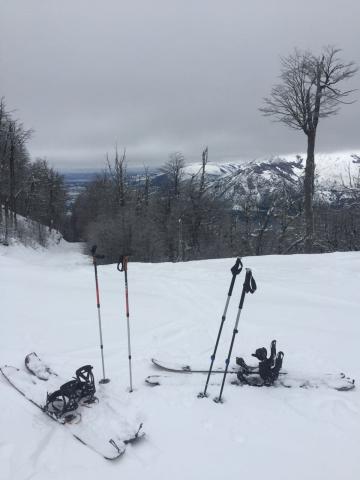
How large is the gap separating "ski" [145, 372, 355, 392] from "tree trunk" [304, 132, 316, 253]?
44.1ft

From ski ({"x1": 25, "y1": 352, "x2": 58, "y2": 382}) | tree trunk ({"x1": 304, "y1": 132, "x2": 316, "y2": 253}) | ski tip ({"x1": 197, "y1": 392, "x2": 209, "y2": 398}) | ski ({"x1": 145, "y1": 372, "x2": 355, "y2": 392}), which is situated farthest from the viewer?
tree trunk ({"x1": 304, "y1": 132, "x2": 316, "y2": 253})

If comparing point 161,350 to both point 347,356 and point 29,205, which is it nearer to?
point 347,356

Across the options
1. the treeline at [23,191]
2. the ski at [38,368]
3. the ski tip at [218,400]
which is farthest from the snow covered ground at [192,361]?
the treeline at [23,191]

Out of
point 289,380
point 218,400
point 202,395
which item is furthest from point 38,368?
point 289,380

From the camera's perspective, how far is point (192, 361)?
6.84m

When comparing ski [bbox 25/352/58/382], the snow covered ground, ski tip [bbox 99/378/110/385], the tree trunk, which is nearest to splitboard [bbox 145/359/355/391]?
the snow covered ground

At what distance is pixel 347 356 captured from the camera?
282 inches

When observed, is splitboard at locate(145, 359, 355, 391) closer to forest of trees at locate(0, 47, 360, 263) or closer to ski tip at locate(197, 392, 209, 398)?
ski tip at locate(197, 392, 209, 398)

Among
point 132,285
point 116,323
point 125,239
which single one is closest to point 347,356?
point 116,323

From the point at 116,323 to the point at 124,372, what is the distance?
8.79 feet

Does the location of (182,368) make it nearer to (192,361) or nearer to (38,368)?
(192,361)

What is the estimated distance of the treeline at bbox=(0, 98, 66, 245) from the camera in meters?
31.3

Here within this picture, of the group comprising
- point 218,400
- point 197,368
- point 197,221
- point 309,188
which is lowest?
point 218,400

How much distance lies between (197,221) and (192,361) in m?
29.7
